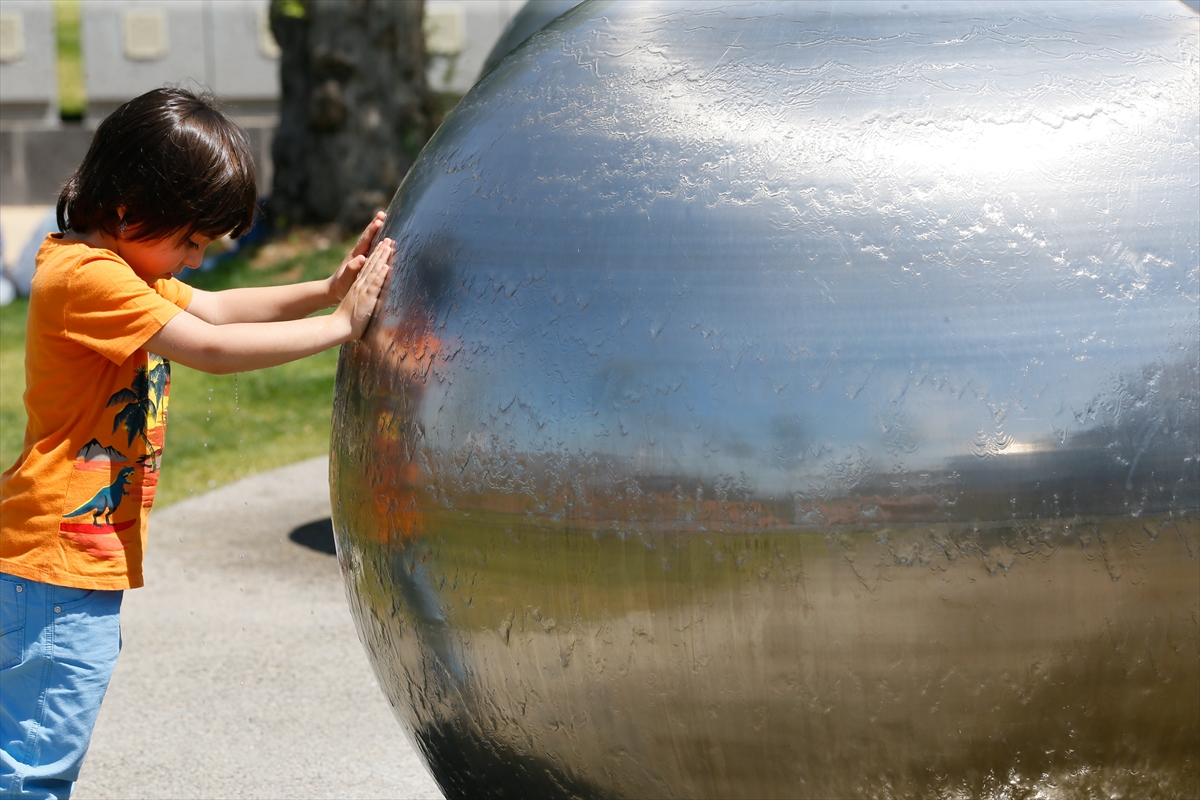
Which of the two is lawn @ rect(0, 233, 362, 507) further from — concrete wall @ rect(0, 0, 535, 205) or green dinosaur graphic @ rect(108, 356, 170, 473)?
concrete wall @ rect(0, 0, 535, 205)

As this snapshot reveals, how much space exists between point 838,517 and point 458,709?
2.82 ft

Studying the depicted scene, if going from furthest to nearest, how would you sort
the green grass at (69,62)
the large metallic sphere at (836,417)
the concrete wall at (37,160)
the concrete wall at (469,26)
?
the green grass at (69,62)
the concrete wall at (469,26)
the concrete wall at (37,160)
the large metallic sphere at (836,417)

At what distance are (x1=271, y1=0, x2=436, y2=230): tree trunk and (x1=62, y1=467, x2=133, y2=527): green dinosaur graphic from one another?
1030cm

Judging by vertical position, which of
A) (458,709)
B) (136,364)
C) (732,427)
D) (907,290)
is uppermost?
(907,290)

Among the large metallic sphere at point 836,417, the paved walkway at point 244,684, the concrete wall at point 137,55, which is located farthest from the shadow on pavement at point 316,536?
the concrete wall at point 137,55

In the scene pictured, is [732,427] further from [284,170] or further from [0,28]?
[0,28]

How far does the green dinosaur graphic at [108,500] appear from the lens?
2.87 meters

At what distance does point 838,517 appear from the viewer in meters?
2.25

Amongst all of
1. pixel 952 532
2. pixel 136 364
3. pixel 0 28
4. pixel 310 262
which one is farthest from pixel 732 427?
pixel 0 28

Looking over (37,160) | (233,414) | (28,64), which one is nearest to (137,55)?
(28,64)

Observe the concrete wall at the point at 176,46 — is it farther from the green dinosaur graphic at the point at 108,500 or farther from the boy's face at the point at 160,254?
the green dinosaur graphic at the point at 108,500

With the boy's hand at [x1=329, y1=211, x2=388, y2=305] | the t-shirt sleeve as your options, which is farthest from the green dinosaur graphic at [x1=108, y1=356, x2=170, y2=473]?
the boy's hand at [x1=329, y1=211, x2=388, y2=305]

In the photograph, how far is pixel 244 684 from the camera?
15.3 ft

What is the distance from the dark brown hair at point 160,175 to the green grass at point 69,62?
61.1ft
